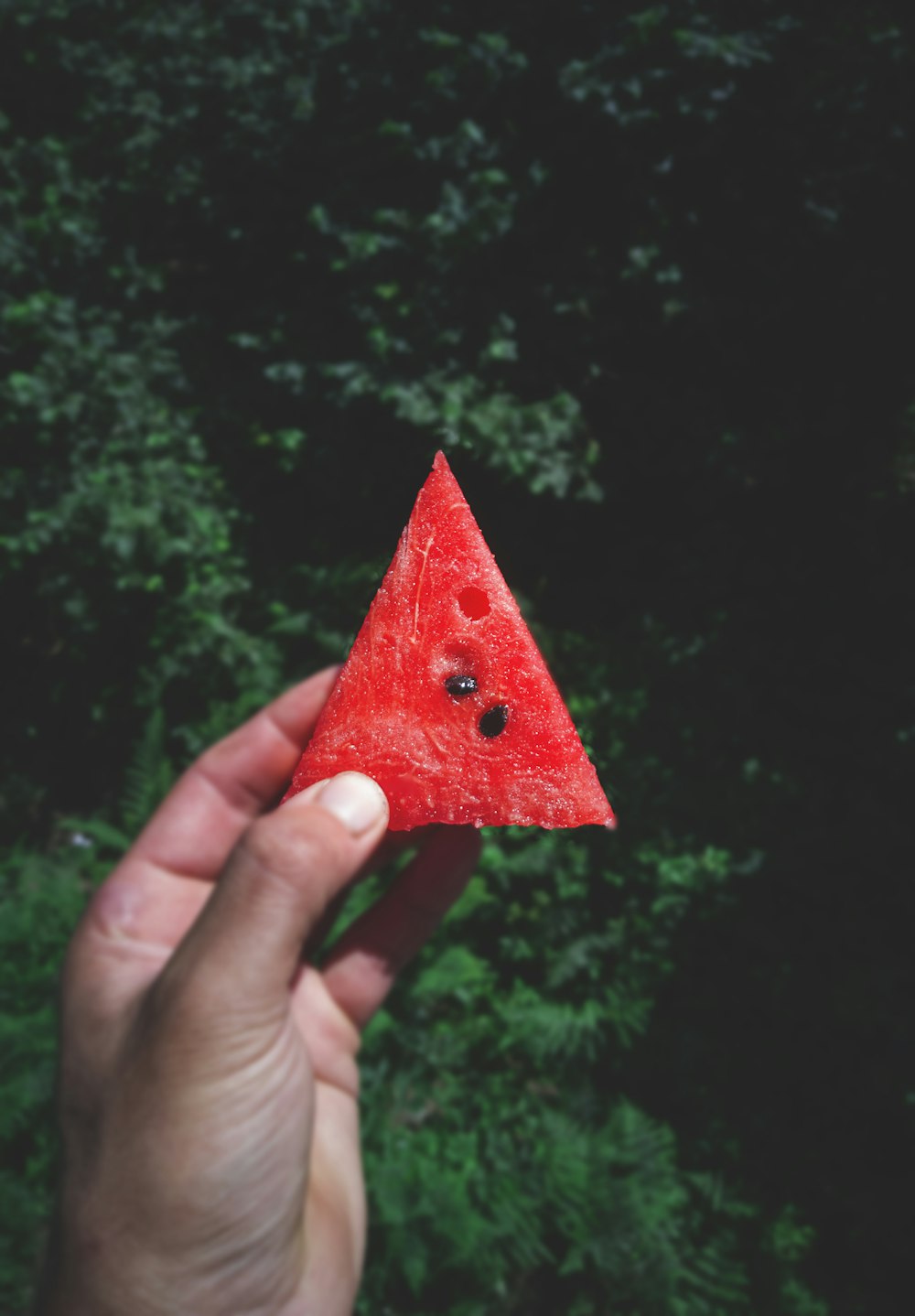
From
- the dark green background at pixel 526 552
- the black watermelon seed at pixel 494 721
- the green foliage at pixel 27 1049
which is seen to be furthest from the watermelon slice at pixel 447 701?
the green foliage at pixel 27 1049

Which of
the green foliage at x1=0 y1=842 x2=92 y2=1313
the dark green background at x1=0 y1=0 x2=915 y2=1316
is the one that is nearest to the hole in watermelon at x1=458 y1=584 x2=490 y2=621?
the dark green background at x1=0 y1=0 x2=915 y2=1316

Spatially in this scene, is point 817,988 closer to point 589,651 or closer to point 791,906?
point 791,906

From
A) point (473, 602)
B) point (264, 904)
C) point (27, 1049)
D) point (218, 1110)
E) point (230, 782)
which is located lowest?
point (27, 1049)

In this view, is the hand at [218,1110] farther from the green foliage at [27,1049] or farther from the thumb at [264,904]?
the green foliage at [27,1049]

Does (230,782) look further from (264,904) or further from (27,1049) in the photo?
(264,904)

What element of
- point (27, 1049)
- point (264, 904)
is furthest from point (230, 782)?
point (264, 904)

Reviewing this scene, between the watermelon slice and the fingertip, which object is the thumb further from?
the watermelon slice
